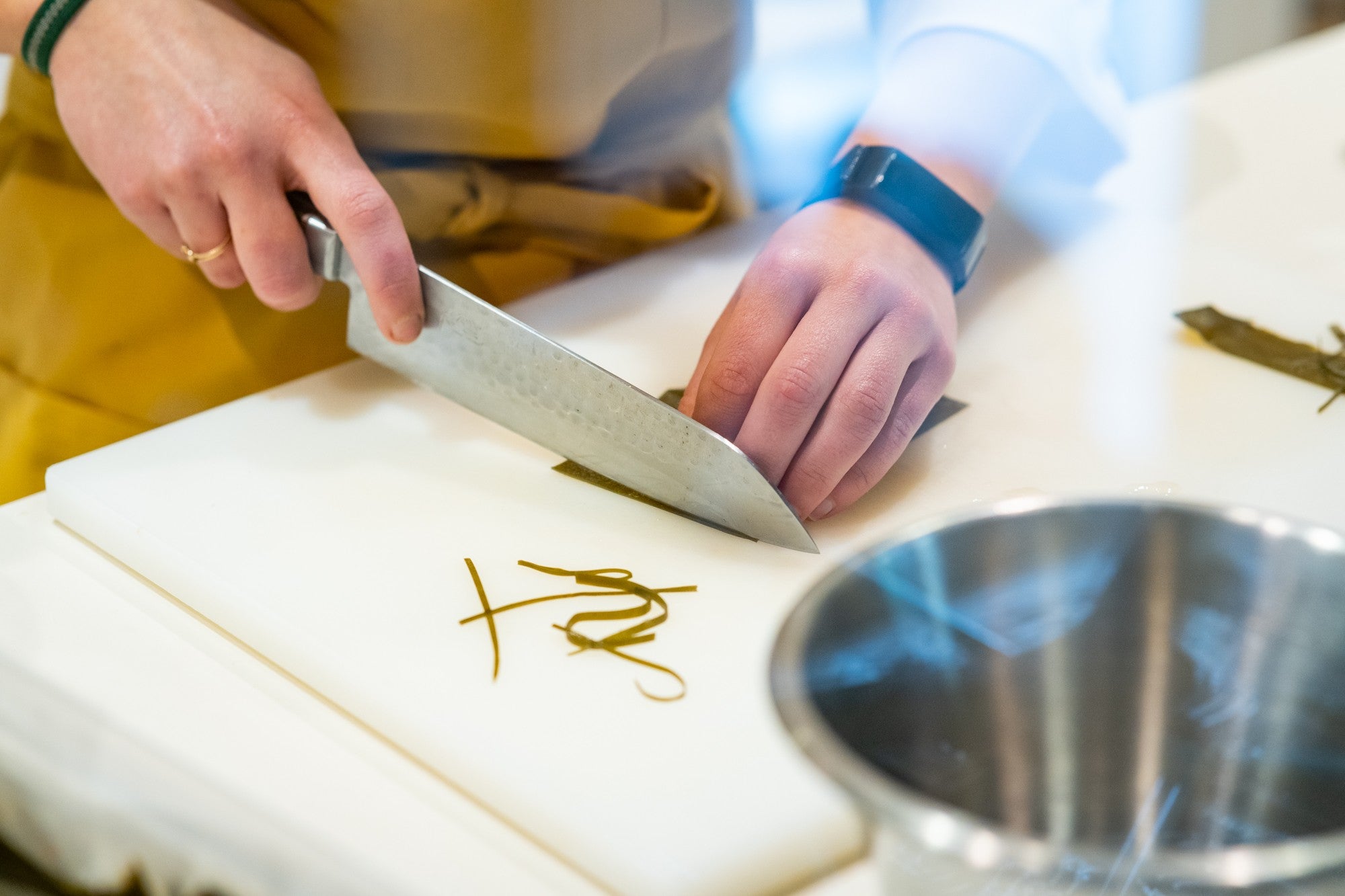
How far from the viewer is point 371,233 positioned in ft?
3.00

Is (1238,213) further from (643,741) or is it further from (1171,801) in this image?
(643,741)

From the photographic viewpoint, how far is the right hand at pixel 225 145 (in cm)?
92

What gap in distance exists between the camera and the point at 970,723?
648 millimetres

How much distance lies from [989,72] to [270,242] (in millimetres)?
682

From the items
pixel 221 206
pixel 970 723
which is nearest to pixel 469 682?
pixel 970 723

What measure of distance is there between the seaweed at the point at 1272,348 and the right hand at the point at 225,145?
670mm

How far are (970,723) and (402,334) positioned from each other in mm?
531

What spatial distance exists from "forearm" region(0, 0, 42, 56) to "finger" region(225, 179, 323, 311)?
26cm

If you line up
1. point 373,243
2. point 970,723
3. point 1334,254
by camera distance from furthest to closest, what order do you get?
point 1334,254 → point 373,243 → point 970,723

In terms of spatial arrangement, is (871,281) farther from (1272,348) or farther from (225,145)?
(225,145)

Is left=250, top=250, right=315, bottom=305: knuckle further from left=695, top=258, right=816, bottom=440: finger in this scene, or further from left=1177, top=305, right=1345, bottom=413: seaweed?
left=1177, top=305, right=1345, bottom=413: seaweed

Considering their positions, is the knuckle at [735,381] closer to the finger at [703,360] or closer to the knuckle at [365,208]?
the finger at [703,360]

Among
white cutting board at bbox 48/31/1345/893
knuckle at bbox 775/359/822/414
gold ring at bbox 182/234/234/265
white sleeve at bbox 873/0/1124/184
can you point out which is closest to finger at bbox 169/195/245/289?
Answer: gold ring at bbox 182/234/234/265

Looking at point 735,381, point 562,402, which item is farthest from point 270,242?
point 735,381
